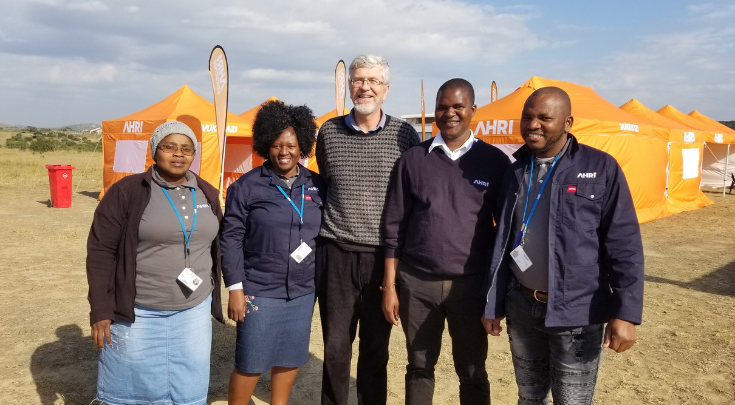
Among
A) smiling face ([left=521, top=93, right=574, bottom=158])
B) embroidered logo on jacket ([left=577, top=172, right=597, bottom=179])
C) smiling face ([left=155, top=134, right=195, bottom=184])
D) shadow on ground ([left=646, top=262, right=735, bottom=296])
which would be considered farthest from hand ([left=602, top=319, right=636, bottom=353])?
shadow on ground ([left=646, top=262, right=735, bottom=296])

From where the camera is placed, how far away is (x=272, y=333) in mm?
2639

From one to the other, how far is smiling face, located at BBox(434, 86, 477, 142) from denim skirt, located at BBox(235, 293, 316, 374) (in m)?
1.14

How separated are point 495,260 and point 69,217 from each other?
1046 centimetres

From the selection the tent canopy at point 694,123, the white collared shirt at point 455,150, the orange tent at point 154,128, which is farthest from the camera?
the tent canopy at point 694,123

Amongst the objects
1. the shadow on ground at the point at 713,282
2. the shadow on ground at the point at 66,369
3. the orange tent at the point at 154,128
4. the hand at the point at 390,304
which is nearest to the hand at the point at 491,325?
the hand at the point at 390,304

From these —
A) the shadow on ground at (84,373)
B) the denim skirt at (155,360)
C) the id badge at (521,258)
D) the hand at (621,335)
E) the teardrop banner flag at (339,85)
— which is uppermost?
the teardrop banner flag at (339,85)

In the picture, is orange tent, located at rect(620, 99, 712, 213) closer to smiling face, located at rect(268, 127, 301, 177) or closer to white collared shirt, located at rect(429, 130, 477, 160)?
white collared shirt, located at rect(429, 130, 477, 160)

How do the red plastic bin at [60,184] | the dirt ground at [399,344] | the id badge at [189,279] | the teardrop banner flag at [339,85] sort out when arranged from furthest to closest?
the teardrop banner flag at [339,85] < the red plastic bin at [60,184] < the dirt ground at [399,344] < the id badge at [189,279]

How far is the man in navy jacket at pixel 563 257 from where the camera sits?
1.99 metres

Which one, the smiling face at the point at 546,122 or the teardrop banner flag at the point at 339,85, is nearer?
the smiling face at the point at 546,122

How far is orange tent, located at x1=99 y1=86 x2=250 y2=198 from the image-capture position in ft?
38.7

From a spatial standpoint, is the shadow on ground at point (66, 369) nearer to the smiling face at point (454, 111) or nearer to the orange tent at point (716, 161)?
the smiling face at point (454, 111)

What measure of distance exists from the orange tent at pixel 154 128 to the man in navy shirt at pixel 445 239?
32.7 feet

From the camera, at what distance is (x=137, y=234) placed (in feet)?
7.34
